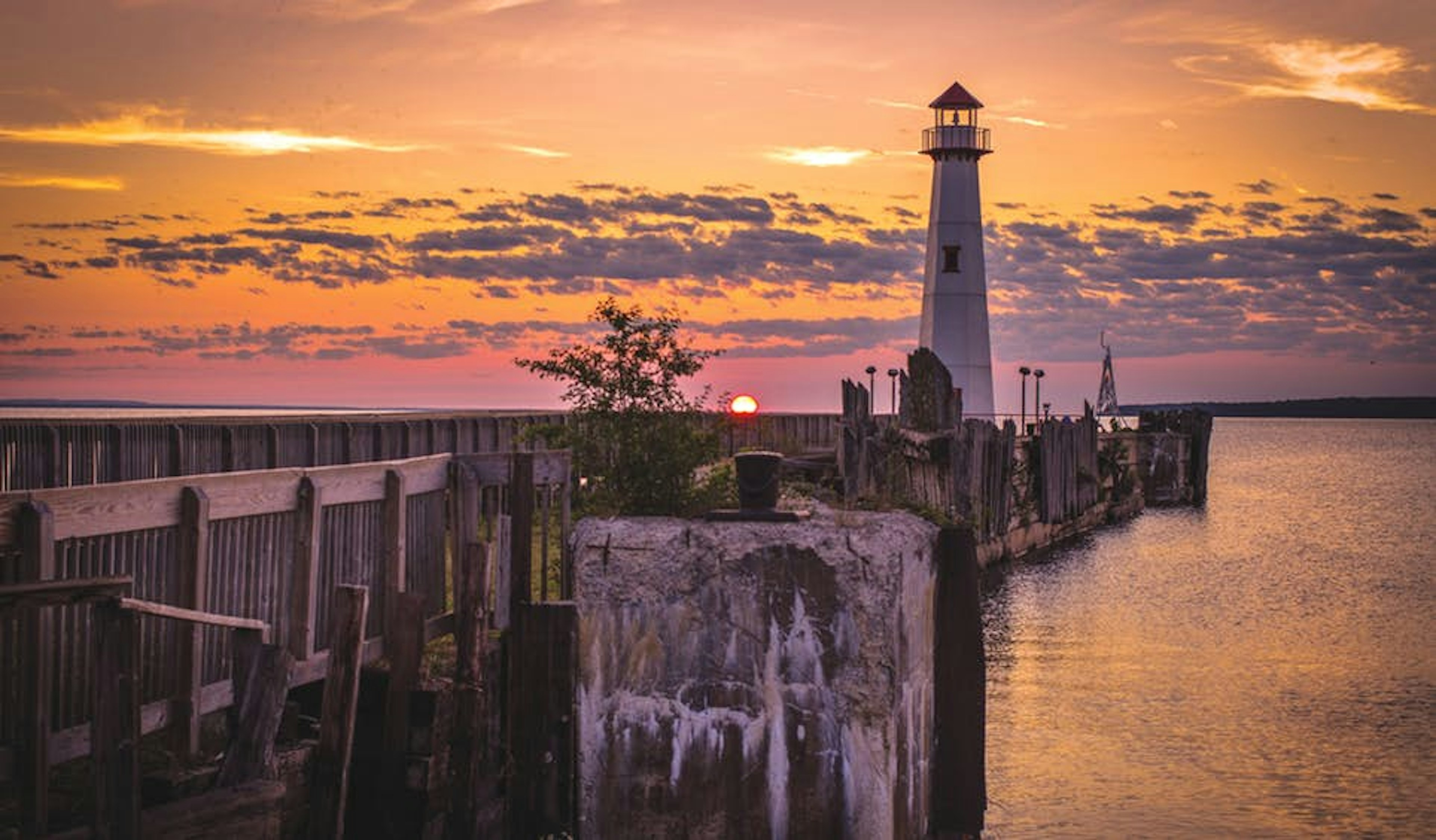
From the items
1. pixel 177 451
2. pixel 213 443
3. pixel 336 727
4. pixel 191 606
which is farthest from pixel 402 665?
pixel 213 443

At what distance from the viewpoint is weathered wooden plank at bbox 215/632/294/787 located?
8.26 metres

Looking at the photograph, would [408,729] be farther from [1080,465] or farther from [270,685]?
[1080,465]

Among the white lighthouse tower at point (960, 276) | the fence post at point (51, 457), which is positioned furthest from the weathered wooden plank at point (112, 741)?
the white lighthouse tower at point (960, 276)

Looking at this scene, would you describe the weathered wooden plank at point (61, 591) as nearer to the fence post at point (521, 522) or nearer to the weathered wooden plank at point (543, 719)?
the weathered wooden plank at point (543, 719)

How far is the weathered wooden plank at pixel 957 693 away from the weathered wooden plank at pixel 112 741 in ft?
14.6

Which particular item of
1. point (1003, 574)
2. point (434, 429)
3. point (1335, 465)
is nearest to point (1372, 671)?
point (1003, 574)

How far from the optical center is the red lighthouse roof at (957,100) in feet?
195

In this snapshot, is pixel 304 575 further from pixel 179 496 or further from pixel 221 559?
pixel 179 496

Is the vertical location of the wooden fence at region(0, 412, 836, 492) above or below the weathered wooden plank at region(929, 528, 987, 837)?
above

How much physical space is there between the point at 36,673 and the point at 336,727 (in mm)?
1879

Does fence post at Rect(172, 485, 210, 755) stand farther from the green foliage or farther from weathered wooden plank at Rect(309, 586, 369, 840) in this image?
the green foliage

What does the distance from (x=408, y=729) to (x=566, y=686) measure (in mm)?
1035

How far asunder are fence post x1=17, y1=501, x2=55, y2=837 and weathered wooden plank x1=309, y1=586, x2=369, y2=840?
5.24ft

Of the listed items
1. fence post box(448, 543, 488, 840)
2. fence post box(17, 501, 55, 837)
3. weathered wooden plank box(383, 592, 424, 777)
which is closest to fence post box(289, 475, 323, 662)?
weathered wooden plank box(383, 592, 424, 777)
